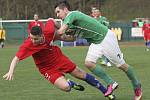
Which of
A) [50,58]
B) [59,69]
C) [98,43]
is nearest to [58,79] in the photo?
[59,69]

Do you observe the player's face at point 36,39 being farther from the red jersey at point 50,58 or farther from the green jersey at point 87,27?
the green jersey at point 87,27

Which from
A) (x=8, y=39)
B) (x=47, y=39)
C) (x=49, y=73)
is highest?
(x=47, y=39)

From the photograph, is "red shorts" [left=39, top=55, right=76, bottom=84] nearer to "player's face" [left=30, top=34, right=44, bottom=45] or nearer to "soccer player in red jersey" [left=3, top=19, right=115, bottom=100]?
"soccer player in red jersey" [left=3, top=19, right=115, bottom=100]

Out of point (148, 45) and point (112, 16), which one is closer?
point (148, 45)

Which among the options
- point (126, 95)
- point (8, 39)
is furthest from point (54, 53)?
point (8, 39)

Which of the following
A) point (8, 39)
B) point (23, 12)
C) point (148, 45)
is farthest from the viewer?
point (23, 12)

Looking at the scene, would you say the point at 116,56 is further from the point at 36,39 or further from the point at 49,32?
the point at 36,39

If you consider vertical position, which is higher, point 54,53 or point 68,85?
point 54,53

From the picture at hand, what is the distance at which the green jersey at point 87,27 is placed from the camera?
8.47m

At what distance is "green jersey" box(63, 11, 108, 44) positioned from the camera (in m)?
8.47

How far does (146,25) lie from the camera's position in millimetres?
34188

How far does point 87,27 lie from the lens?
864 cm

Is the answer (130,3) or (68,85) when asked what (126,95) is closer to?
(68,85)

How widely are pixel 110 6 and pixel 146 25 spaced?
34532 mm
